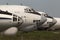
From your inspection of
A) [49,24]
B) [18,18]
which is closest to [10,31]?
[18,18]

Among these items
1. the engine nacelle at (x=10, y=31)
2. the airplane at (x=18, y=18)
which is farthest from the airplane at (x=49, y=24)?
the engine nacelle at (x=10, y=31)

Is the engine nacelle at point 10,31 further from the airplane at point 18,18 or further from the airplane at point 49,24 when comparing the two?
the airplane at point 49,24

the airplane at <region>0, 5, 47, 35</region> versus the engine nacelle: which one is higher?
the airplane at <region>0, 5, 47, 35</region>

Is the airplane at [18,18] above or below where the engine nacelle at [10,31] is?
above

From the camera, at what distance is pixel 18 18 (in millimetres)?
28734

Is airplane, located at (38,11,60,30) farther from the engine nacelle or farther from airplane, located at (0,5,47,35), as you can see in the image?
the engine nacelle

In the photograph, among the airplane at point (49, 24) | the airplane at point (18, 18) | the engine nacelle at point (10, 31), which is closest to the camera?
the engine nacelle at point (10, 31)

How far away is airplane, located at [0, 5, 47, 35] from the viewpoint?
89.3ft

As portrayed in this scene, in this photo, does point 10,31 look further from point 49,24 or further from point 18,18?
point 49,24

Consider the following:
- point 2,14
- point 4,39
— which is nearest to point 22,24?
point 2,14

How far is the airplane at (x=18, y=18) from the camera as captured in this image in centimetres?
2722

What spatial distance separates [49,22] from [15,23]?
16903 millimetres

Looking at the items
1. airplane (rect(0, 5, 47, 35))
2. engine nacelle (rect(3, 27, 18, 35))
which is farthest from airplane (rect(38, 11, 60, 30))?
engine nacelle (rect(3, 27, 18, 35))

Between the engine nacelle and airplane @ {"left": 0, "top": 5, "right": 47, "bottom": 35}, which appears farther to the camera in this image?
airplane @ {"left": 0, "top": 5, "right": 47, "bottom": 35}
